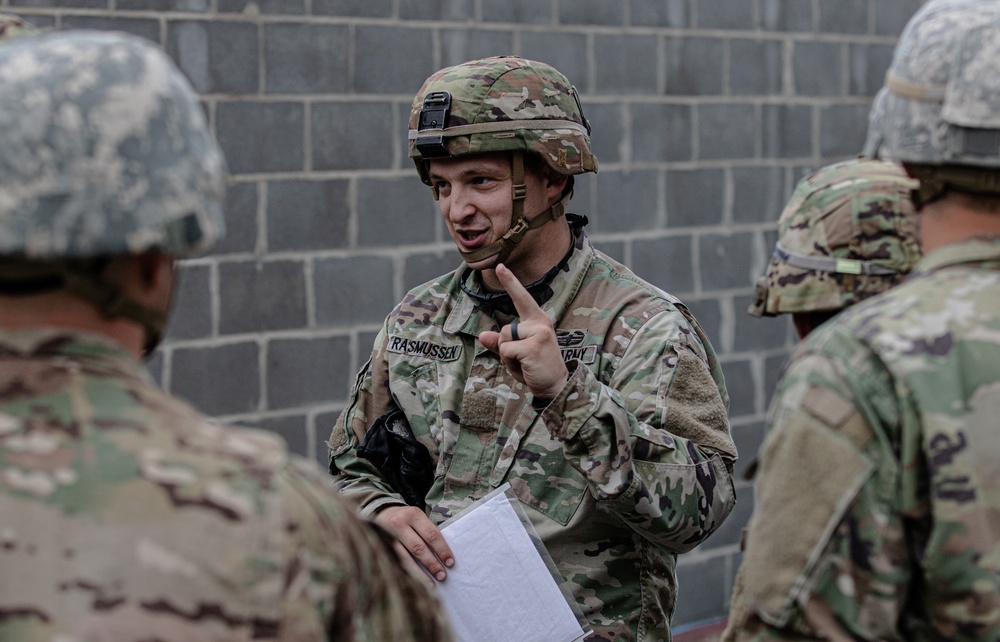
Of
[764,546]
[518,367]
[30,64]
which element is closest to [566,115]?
[518,367]

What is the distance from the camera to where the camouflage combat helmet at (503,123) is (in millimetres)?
2625

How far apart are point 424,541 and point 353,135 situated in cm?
241

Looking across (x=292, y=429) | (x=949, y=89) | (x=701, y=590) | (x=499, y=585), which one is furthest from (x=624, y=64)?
(x=949, y=89)

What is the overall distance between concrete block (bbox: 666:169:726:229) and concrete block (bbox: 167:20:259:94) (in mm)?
1940

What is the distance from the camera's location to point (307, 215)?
4441 millimetres

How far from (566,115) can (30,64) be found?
1.67 meters

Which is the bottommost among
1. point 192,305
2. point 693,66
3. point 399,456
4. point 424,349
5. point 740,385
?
point 740,385

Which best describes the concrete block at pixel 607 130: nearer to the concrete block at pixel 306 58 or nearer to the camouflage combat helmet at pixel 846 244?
the concrete block at pixel 306 58

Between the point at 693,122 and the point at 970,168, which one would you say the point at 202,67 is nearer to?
the point at 693,122

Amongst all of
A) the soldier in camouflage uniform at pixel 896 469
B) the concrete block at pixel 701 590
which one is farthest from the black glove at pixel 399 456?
the concrete block at pixel 701 590

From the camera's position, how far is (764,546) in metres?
1.52

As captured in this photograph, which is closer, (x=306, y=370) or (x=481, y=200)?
(x=481, y=200)

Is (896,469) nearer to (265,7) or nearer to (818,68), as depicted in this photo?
(265,7)

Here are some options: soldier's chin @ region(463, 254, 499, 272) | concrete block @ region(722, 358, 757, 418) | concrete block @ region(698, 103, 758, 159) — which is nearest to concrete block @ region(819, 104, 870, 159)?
concrete block @ region(698, 103, 758, 159)
